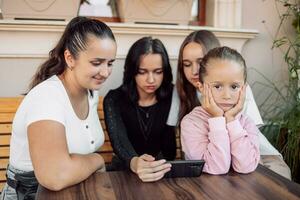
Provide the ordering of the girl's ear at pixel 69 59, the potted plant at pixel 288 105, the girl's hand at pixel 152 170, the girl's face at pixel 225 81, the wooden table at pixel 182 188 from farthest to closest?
the potted plant at pixel 288 105
the girl's ear at pixel 69 59
the girl's face at pixel 225 81
the girl's hand at pixel 152 170
the wooden table at pixel 182 188

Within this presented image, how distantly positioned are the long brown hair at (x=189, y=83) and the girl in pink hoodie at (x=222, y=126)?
442mm

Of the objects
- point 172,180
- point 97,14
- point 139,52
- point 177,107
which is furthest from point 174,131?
point 97,14

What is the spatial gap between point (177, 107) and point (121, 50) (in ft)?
1.83

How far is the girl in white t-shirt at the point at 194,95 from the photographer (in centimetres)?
175

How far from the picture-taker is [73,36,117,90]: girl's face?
1336 millimetres

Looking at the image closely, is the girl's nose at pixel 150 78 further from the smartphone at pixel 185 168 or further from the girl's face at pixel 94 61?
the smartphone at pixel 185 168

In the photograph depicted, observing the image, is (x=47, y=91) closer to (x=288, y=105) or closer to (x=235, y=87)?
(x=235, y=87)

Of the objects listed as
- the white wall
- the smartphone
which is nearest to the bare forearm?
the smartphone

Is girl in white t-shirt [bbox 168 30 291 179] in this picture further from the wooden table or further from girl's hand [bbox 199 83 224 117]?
the wooden table

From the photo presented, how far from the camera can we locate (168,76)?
188 cm

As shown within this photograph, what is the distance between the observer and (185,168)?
119 centimetres

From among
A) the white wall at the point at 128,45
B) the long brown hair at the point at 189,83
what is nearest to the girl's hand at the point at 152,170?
the long brown hair at the point at 189,83

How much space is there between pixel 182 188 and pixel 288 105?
4.85 ft

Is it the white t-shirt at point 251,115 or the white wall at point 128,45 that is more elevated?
the white wall at point 128,45
